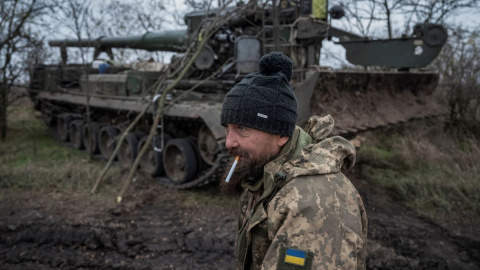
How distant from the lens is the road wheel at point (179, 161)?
6.43m

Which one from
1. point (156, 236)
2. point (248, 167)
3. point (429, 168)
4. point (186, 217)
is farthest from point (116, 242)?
point (429, 168)

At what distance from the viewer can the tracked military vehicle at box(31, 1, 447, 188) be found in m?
5.91

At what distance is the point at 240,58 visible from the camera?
21.4 feet

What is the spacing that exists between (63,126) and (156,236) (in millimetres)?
7622

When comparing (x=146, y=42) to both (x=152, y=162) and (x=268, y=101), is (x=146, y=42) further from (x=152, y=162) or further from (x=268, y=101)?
(x=268, y=101)

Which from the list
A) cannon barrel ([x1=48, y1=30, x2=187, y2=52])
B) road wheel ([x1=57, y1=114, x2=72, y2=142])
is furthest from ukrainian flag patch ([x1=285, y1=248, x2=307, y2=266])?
road wheel ([x1=57, y1=114, x2=72, y2=142])

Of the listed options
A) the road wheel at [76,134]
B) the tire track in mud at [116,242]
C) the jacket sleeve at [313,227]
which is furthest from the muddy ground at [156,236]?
the road wheel at [76,134]

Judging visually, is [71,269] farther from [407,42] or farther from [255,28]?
[407,42]

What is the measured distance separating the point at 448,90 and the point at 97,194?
6.78m

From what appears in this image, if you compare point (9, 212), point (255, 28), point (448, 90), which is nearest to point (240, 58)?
point (255, 28)

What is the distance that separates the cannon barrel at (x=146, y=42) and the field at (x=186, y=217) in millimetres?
2986

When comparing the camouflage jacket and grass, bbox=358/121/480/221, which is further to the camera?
grass, bbox=358/121/480/221

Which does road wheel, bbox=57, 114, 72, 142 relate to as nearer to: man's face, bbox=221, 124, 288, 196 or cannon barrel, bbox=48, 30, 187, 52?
cannon barrel, bbox=48, 30, 187, 52

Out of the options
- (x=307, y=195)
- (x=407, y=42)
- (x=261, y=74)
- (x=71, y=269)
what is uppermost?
(x=407, y=42)
